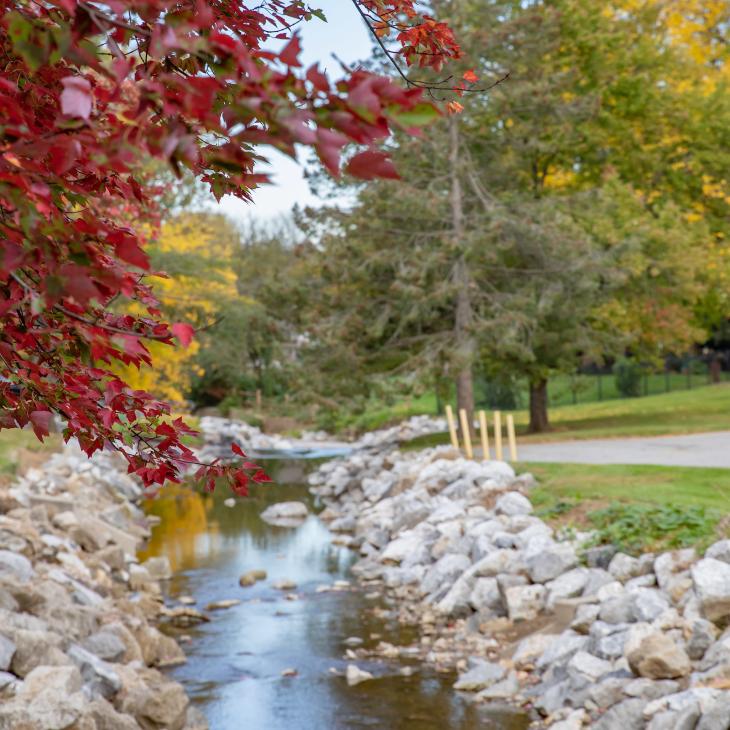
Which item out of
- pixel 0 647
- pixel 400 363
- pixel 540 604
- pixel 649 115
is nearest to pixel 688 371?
pixel 649 115

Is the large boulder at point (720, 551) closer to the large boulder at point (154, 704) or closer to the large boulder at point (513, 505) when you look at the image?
the large boulder at point (513, 505)

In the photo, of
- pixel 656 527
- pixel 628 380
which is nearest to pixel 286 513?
pixel 656 527

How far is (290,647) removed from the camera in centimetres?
872

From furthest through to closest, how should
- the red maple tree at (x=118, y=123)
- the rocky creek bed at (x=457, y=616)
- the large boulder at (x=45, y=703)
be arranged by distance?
the rocky creek bed at (x=457, y=616), the large boulder at (x=45, y=703), the red maple tree at (x=118, y=123)

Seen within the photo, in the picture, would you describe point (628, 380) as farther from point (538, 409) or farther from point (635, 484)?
point (635, 484)

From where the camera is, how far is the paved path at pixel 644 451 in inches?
512

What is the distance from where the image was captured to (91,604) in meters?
8.53

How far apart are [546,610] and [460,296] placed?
10766 mm

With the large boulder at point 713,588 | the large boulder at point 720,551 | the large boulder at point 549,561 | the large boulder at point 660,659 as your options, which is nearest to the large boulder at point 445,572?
the large boulder at point 549,561

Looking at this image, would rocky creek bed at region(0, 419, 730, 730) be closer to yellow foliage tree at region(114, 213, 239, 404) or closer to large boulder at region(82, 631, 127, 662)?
large boulder at region(82, 631, 127, 662)

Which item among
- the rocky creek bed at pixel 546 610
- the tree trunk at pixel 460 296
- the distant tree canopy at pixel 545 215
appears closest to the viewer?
the rocky creek bed at pixel 546 610

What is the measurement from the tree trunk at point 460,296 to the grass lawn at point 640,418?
1.63 metres

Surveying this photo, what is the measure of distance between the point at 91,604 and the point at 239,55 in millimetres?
7789

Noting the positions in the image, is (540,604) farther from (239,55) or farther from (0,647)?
(239,55)
